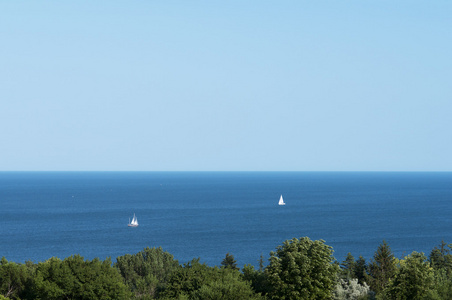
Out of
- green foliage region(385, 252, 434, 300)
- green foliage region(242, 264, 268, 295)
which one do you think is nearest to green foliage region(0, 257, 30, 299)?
green foliage region(242, 264, 268, 295)

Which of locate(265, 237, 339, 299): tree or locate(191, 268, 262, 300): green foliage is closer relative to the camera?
locate(191, 268, 262, 300): green foliage

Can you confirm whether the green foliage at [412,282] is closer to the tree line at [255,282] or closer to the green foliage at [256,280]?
the tree line at [255,282]

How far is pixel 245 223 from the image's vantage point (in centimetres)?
19662

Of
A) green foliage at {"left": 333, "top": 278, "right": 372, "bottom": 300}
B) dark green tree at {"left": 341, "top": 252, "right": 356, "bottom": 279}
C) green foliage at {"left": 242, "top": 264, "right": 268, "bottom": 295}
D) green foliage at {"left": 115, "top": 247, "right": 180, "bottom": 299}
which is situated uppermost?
green foliage at {"left": 242, "top": 264, "right": 268, "bottom": 295}

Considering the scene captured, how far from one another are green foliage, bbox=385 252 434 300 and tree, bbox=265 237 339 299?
18.9ft

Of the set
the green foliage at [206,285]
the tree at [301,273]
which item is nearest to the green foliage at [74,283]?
the green foliage at [206,285]

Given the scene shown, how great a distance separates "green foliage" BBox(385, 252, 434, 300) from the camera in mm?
49144

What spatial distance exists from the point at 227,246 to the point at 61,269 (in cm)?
10213

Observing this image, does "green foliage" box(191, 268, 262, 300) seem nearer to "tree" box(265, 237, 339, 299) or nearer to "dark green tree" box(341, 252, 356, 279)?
"tree" box(265, 237, 339, 299)

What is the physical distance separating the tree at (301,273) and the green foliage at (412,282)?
5768 millimetres

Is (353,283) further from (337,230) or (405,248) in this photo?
(337,230)

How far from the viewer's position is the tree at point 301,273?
49000mm

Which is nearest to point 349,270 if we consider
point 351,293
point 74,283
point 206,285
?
point 351,293

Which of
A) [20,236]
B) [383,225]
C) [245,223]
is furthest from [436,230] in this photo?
[20,236]
